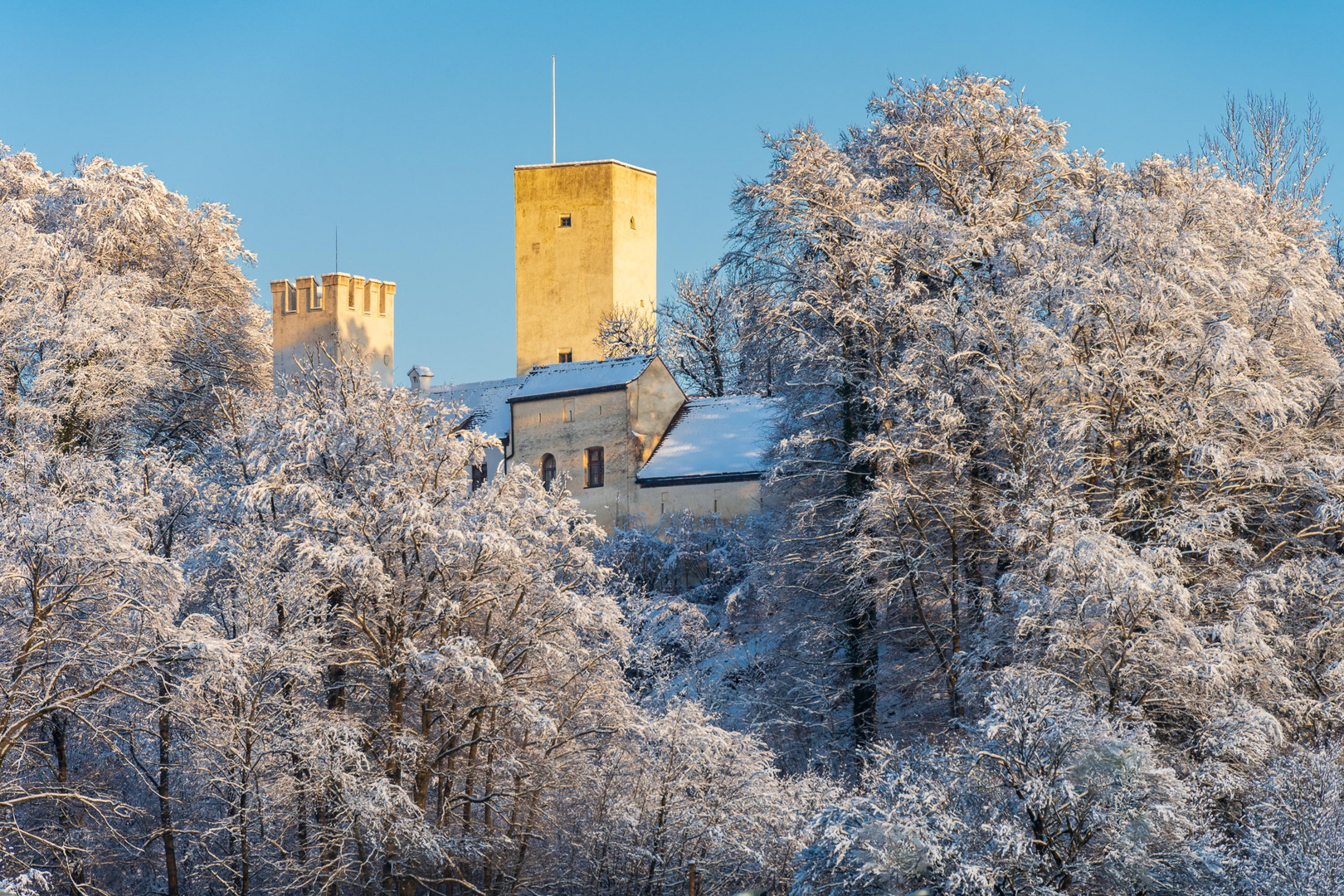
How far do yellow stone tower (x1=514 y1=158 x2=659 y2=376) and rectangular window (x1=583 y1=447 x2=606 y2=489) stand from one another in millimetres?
14280

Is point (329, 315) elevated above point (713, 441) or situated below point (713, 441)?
above

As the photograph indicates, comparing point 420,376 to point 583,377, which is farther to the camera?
point 420,376

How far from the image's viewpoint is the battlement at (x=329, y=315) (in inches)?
2120

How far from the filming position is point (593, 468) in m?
43.5

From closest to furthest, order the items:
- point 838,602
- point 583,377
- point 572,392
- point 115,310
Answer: point 838,602
point 115,310
point 572,392
point 583,377

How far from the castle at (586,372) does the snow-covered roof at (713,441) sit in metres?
0.05

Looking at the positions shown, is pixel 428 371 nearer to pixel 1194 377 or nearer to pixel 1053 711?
pixel 1194 377

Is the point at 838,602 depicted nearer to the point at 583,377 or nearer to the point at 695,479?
the point at 695,479

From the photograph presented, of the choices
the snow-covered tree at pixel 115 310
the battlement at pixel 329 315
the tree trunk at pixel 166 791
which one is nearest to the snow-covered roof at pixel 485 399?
the battlement at pixel 329 315

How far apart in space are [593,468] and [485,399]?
705 cm

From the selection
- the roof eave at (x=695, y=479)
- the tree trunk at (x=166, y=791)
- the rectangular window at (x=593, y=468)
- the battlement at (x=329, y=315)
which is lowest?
the tree trunk at (x=166, y=791)

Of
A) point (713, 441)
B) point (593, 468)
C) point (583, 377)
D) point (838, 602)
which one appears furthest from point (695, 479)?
point (838, 602)

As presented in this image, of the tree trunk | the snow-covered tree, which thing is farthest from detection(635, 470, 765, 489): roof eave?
the tree trunk

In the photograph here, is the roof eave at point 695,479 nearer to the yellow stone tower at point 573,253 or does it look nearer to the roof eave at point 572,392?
the roof eave at point 572,392
